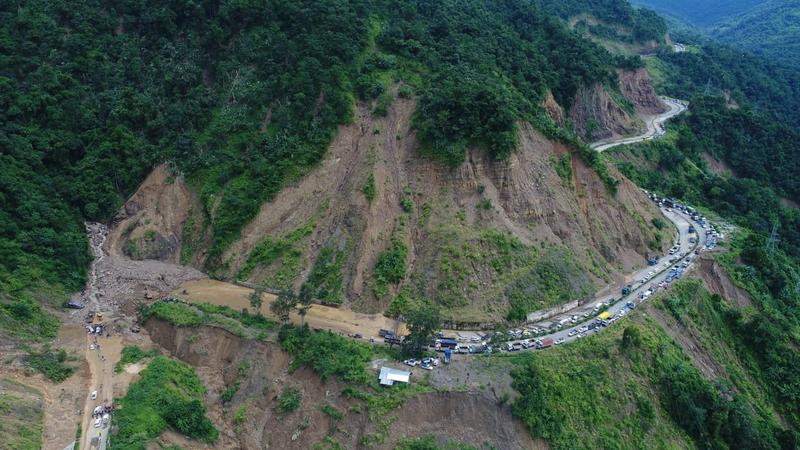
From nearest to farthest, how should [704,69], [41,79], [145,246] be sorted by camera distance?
[145,246] < [41,79] < [704,69]

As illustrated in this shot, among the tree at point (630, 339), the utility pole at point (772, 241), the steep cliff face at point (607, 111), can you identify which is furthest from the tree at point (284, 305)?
the steep cliff face at point (607, 111)

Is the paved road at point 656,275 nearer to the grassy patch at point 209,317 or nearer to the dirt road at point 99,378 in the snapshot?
the grassy patch at point 209,317

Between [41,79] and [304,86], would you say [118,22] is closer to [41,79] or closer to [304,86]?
[41,79]

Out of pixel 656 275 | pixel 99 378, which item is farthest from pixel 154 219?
pixel 656 275

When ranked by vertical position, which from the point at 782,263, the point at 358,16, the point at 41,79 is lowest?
the point at 782,263

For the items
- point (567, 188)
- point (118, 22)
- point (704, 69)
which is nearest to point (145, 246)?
point (118, 22)

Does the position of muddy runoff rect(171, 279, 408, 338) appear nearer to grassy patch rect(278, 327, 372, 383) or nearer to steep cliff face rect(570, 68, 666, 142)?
grassy patch rect(278, 327, 372, 383)
